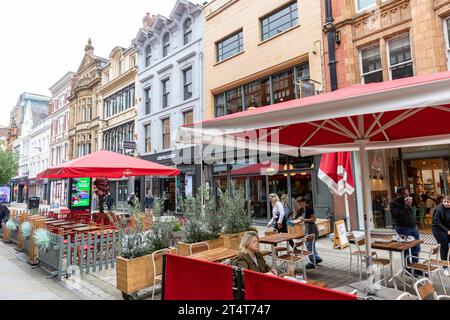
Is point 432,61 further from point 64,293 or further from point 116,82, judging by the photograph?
point 116,82

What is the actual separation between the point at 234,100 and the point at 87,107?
841 inches

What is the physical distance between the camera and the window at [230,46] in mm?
16656

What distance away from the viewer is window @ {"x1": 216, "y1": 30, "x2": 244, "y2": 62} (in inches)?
656

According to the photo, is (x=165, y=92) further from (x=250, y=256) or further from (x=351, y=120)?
(x=250, y=256)

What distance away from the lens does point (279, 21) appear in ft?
48.3

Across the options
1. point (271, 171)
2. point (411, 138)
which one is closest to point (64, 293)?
point (411, 138)

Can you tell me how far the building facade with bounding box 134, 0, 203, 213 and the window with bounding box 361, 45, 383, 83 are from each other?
976 centimetres

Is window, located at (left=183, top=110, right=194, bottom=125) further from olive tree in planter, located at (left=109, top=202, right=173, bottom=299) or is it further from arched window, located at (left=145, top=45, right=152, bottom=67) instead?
olive tree in planter, located at (left=109, top=202, right=173, bottom=299)

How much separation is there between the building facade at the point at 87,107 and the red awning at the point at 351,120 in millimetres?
27718

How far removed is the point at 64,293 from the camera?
17.7ft

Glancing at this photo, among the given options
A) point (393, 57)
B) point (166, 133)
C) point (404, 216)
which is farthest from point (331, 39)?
point (166, 133)

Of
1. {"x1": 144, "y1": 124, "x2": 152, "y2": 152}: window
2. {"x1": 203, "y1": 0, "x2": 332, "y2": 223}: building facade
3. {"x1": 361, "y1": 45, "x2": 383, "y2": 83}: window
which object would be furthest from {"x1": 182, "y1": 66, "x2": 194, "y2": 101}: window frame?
{"x1": 361, "y1": 45, "x2": 383, "y2": 83}: window

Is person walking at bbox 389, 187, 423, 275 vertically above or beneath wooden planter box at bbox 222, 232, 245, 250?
above
